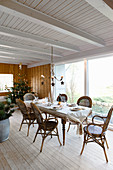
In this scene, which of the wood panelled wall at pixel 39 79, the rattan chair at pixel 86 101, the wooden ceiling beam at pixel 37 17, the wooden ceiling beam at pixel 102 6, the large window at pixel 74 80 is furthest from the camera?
the wood panelled wall at pixel 39 79

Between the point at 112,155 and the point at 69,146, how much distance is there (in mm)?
897

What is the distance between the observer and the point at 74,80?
5.38m

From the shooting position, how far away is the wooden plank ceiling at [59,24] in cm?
203

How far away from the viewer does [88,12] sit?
2365 millimetres

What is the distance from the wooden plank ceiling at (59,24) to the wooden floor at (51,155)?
255cm

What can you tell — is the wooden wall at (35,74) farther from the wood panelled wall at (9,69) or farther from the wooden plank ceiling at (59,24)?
the wooden plank ceiling at (59,24)

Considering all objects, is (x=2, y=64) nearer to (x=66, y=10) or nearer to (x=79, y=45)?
(x=79, y=45)

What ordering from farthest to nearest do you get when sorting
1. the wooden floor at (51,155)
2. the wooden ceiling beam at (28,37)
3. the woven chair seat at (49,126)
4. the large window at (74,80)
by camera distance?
the large window at (74,80) → the wooden ceiling beam at (28,37) → the woven chair seat at (49,126) → the wooden floor at (51,155)

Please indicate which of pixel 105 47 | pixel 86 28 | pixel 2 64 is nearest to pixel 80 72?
pixel 105 47

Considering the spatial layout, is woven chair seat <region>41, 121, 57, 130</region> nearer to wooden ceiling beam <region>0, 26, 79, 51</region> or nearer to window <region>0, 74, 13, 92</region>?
wooden ceiling beam <region>0, 26, 79, 51</region>

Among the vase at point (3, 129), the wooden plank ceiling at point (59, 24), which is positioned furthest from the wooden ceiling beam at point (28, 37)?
the vase at point (3, 129)

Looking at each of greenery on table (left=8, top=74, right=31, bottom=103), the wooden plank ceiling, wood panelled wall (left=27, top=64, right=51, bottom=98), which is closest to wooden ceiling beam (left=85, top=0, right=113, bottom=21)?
the wooden plank ceiling

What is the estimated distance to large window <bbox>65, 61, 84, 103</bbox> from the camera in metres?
5.03

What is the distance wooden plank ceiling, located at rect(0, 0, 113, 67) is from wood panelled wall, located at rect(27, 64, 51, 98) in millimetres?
1890
